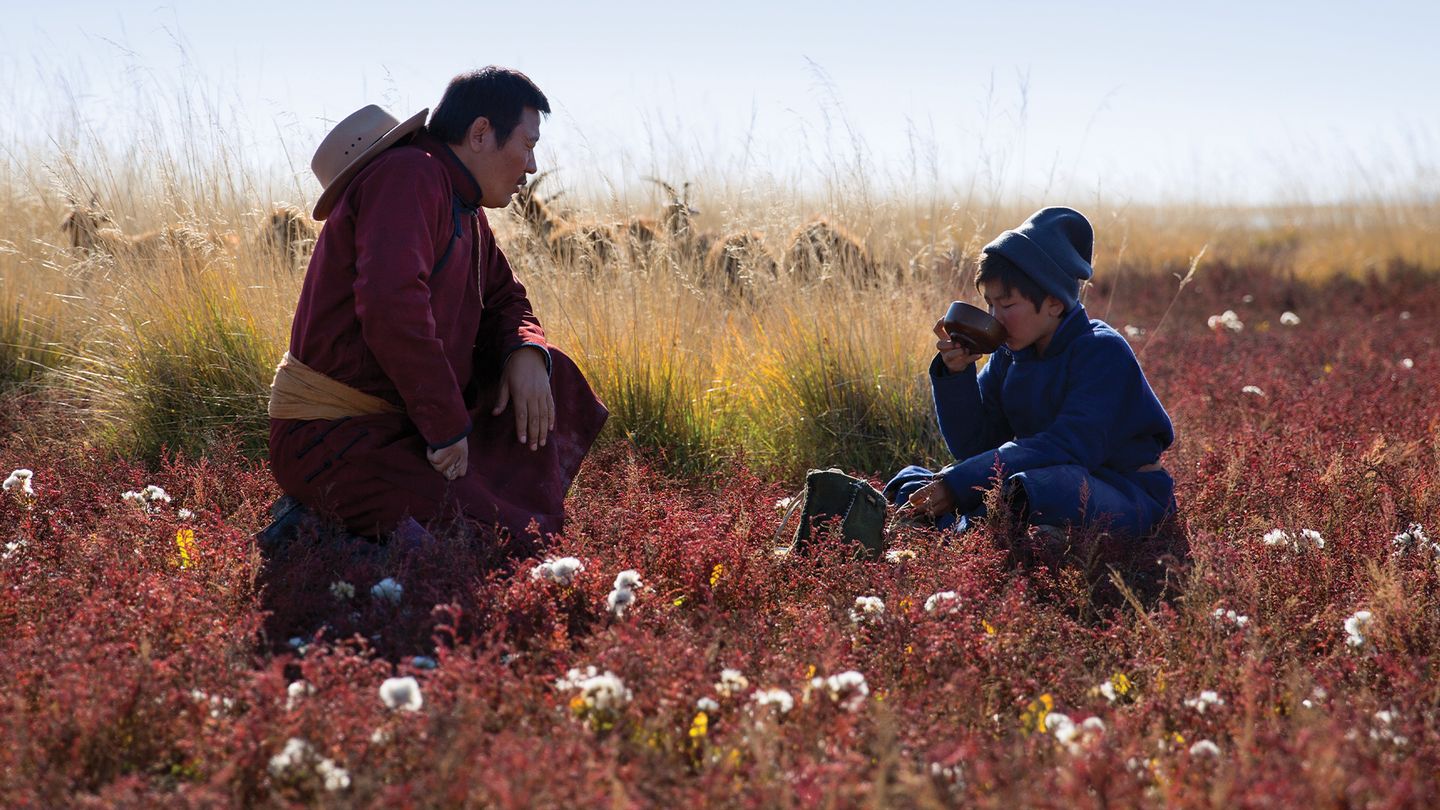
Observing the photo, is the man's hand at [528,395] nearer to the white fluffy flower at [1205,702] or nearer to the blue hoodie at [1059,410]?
the blue hoodie at [1059,410]

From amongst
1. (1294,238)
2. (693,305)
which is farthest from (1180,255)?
(693,305)

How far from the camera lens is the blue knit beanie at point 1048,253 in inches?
168

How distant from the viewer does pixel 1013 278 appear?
432 cm

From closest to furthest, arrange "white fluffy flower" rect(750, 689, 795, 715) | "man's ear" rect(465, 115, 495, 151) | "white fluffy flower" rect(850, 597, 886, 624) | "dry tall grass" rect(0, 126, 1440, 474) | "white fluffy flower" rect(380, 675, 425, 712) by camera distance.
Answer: "white fluffy flower" rect(380, 675, 425, 712), "white fluffy flower" rect(750, 689, 795, 715), "white fluffy flower" rect(850, 597, 886, 624), "man's ear" rect(465, 115, 495, 151), "dry tall grass" rect(0, 126, 1440, 474)

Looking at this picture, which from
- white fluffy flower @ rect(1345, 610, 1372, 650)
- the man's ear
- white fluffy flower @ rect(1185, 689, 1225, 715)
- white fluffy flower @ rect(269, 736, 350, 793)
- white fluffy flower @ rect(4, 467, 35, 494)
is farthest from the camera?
white fluffy flower @ rect(4, 467, 35, 494)

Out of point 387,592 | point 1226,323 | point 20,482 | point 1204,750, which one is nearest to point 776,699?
point 1204,750

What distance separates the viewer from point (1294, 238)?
23062mm

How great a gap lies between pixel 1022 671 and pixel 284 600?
204 cm

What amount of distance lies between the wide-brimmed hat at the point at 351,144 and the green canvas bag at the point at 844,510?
5.74 feet

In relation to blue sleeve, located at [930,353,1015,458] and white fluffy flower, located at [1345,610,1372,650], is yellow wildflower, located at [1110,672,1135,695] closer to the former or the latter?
white fluffy flower, located at [1345,610,1372,650]

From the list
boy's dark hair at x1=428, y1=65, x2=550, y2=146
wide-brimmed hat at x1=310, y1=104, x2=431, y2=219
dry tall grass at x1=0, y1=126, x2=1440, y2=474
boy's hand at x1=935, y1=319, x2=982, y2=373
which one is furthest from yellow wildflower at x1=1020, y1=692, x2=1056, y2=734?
dry tall grass at x1=0, y1=126, x2=1440, y2=474

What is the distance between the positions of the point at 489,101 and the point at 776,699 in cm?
229

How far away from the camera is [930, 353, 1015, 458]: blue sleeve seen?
4605mm

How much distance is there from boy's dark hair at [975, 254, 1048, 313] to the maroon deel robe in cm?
153
